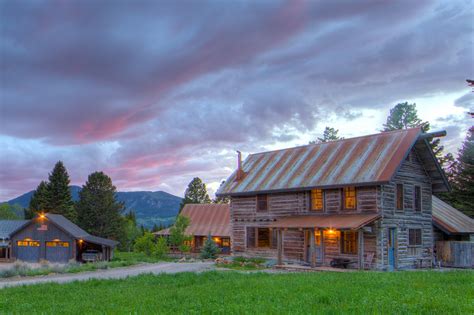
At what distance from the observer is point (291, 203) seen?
33688mm

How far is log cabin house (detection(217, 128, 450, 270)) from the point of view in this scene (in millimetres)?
29016

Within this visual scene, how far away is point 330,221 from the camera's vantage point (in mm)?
29047

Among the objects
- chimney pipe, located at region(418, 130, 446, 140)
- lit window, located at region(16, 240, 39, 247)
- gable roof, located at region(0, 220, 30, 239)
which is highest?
chimney pipe, located at region(418, 130, 446, 140)

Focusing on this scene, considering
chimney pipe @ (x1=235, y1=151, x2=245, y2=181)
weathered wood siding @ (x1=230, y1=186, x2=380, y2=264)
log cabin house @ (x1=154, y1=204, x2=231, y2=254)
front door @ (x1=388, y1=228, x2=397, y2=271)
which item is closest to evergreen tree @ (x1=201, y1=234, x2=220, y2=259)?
weathered wood siding @ (x1=230, y1=186, x2=380, y2=264)

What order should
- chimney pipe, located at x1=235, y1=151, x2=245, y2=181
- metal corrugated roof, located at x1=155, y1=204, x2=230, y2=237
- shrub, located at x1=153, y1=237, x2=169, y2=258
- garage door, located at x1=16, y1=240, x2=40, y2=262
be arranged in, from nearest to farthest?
chimney pipe, located at x1=235, y1=151, x2=245, y2=181 → shrub, located at x1=153, y1=237, x2=169, y2=258 → garage door, located at x1=16, y1=240, x2=40, y2=262 → metal corrugated roof, located at x1=155, y1=204, x2=230, y2=237

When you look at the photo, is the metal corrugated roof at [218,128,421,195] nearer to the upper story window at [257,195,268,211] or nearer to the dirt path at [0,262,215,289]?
the upper story window at [257,195,268,211]

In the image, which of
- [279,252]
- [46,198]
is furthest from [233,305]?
[46,198]

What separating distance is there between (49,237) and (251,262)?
2778 centimetres

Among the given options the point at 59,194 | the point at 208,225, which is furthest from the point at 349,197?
the point at 59,194

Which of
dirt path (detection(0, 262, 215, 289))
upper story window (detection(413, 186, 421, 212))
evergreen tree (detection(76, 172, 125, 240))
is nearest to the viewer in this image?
dirt path (detection(0, 262, 215, 289))

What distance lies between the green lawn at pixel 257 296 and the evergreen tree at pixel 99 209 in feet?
165

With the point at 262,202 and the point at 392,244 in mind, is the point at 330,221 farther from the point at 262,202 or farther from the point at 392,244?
the point at 262,202

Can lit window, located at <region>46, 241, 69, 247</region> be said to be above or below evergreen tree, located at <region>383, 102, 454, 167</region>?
below

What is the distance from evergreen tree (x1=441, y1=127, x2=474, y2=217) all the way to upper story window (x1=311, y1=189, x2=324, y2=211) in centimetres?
2258
